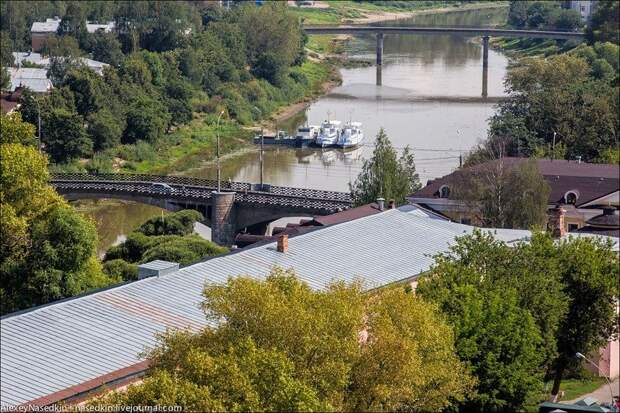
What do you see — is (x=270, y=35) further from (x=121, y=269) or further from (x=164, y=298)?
(x=164, y=298)

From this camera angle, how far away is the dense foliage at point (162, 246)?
41812 millimetres

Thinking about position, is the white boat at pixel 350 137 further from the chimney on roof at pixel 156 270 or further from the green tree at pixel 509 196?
the chimney on roof at pixel 156 270

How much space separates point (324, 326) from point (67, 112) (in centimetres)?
4680

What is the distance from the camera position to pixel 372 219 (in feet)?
111

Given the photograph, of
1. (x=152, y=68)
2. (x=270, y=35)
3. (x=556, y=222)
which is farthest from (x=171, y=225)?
(x=270, y=35)

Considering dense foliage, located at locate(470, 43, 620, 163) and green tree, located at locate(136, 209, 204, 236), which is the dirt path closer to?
dense foliage, located at locate(470, 43, 620, 163)

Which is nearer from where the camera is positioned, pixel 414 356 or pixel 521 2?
pixel 414 356

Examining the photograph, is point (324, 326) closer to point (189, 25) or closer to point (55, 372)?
point (55, 372)

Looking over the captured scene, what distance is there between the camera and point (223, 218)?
51.3 meters

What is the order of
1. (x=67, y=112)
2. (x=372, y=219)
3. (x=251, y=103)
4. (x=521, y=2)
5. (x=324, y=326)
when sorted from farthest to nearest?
1. (x=521, y=2)
2. (x=251, y=103)
3. (x=67, y=112)
4. (x=372, y=219)
5. (x=324, y=326)

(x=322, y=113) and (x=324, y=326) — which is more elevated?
(x=324, y=326)

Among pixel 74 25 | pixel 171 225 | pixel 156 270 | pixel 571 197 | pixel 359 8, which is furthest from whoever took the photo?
pixel 359 8

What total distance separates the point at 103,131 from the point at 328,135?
11757 mm

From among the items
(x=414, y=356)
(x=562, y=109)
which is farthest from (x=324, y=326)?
(x=562, y=109)
